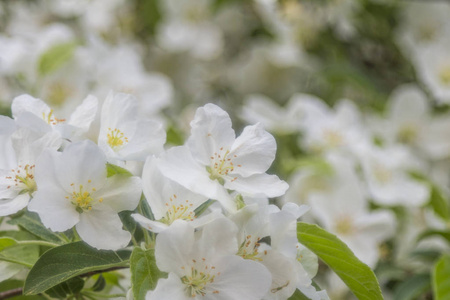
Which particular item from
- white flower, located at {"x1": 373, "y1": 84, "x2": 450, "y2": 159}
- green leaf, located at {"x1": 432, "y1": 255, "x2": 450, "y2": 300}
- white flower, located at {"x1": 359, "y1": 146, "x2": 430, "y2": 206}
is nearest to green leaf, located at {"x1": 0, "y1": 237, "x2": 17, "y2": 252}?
green leaf, located at {"x1": 432, "y1": 255, "x2": 450, "y2": 300}

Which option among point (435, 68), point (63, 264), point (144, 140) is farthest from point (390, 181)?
point (63, 264)

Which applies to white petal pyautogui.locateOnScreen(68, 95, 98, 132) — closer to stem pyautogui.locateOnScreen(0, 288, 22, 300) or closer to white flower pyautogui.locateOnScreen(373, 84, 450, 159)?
stem pyautogui.locateOnScreen(0, 288, 22, 300)

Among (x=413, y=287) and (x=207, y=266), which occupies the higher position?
(x=207, y=266)

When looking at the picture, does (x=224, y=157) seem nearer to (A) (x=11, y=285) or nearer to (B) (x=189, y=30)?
(A) (x=11, y=285)

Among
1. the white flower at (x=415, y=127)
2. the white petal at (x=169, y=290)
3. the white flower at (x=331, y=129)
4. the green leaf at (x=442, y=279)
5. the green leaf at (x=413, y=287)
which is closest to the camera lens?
the white petal at (x=169, y=290)

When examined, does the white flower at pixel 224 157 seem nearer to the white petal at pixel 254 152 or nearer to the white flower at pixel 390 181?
the white petal at pixel 254 152

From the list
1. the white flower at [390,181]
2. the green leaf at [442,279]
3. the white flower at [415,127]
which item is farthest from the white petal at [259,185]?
the white flower at [415,127]

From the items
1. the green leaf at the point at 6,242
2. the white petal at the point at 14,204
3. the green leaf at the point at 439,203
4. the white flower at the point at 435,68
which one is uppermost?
the white petal at the point at 14,204

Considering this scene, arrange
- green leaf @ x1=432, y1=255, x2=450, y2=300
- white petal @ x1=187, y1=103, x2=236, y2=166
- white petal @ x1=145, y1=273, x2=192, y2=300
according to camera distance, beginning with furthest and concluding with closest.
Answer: green leaf @ x1=432, y1=255, x2=450, y2=300 → white petal @ x1=187, y1=103, x2=236, y2=166 → white petal @ x1=145, y1=273, x2=192, y2=300
